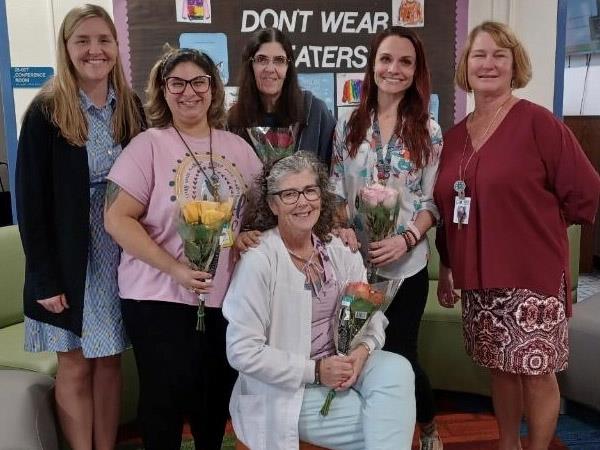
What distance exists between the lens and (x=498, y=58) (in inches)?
84.4

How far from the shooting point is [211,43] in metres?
3.65

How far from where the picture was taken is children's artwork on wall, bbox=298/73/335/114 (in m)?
3.79

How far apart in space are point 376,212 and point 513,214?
1.57 ft

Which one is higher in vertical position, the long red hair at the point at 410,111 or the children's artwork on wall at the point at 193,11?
the children's artwork on wall at the point at 193,11

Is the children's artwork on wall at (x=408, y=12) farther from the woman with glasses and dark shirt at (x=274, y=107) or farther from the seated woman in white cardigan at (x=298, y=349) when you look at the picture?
the seated woman in white cardigan at (x=298, y=349)

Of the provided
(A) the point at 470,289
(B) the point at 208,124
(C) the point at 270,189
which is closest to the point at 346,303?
(C) the point at 270,189

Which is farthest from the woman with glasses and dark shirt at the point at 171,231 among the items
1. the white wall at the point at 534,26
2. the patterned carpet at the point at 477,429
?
the white wall at the point at 534,26

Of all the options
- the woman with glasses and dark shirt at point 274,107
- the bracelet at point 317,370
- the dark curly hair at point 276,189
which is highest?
the woman with glasses and dark shirt at point 274,107

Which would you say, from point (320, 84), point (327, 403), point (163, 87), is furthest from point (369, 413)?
point (320, 84)

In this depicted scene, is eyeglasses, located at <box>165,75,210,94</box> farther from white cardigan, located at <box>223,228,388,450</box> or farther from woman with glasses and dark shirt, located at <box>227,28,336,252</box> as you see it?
white cardigan, located at <box>223,228,388,450</box>

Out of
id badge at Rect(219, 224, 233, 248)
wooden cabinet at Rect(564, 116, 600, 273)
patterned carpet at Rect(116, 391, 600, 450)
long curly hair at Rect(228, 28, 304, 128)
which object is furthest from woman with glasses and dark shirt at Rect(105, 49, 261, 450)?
wooden cabinet at Rect(564, 116, 600, 273)

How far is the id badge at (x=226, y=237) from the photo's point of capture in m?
1.79

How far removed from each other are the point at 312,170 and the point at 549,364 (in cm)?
109

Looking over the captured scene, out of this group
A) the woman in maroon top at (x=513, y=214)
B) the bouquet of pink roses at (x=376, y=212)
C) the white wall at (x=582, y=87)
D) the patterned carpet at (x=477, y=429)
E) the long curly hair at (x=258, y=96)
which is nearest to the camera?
the bouquet of pink roses at (x=376, y=212)
